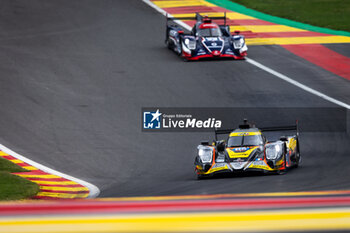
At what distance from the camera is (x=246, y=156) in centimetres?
1647

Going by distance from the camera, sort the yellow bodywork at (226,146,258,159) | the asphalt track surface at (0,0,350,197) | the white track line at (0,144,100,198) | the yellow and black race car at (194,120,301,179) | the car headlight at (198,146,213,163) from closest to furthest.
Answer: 1. the white track line at (0,144,100,198)
2. the yellow and black race car at (194,120,301,179)
3. the yellow bodywork at (226,146,258,159)
4. the car headlight at (198,146,213,163)
5. the asphalt track surface at (0,0,350,197)

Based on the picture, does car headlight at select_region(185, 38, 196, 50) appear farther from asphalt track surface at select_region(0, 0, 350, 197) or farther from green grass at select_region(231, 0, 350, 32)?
green grass at select_region(231, 0, 350, 32)

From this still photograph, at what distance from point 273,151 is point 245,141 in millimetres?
927

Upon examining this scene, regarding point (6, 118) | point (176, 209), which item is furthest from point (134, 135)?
point (176, 209)

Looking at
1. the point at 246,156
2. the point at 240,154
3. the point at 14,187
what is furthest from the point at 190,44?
the point at 14,187

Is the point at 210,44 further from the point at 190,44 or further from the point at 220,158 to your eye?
the point at 220,158

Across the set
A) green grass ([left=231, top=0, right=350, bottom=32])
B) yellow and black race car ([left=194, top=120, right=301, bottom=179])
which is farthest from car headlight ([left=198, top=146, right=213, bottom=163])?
green grass ([left=231, top=0, right=350, bottom=32])

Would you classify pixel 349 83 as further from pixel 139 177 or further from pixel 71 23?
pixel 71 23

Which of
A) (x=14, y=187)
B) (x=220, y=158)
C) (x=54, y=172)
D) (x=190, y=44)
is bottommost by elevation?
(x=54, y=172)

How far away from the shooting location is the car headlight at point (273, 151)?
16375 millimetres

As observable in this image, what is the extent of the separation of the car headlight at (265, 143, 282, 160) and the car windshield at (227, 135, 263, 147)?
1.61 ft

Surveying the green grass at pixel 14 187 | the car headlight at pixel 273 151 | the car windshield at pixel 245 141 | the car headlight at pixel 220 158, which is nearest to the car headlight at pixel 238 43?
the car windshield at pixel 245 141

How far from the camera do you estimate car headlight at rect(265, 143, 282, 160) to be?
645 inches

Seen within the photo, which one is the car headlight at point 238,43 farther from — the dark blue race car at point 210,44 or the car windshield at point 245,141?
the car windshield at point 245,141
